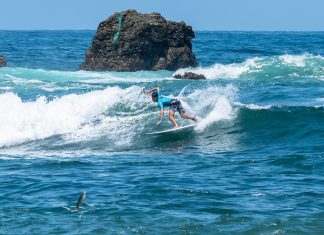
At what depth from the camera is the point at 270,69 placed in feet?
146

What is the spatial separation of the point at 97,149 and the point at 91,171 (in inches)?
139

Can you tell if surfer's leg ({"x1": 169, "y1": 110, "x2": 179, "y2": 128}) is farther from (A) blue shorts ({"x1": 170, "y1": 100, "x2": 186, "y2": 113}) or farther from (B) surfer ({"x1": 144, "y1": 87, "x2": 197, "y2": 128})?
(A) blue shorts ({"x1": 170, "y1": 100, "x2": 186, "y2": 113})

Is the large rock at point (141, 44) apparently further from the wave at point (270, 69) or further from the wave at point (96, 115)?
the wave at point (96, 115)

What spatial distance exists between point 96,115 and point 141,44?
17.1m

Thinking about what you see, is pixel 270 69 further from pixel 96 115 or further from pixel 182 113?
pixel 182 113

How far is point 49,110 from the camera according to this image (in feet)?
90.5

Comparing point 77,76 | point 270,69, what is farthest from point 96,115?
point 270,69

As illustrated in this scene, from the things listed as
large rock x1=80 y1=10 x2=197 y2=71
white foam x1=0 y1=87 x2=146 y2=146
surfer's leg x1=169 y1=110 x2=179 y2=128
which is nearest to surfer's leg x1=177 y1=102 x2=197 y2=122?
surfer's leg x1=169 y1=110 x2=179 y2=128

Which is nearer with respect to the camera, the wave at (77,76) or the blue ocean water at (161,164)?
the blue ocean water at (161,164)

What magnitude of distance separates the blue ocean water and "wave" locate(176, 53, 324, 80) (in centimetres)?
594

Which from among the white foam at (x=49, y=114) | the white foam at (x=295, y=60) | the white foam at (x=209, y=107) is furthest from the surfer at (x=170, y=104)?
the white foam at (x=295, y=60)

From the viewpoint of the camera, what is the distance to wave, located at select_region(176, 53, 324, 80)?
41.8 m

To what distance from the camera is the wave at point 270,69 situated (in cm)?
4181

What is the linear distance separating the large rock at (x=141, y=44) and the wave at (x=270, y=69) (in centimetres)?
156
